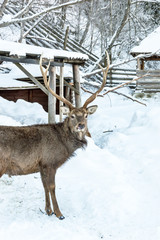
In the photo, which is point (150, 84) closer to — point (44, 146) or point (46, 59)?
point (46, 59)

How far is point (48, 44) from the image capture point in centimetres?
2291

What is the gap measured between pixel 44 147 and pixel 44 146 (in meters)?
0.02

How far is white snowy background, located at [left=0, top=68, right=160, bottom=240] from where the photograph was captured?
487cm

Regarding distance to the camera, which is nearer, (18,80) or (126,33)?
(18,80)

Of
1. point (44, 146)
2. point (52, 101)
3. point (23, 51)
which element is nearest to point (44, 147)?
point (44, 146)

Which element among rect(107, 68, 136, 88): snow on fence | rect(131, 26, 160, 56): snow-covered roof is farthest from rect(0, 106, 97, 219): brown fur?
rect(107, 68, 136, 88): snow on fence

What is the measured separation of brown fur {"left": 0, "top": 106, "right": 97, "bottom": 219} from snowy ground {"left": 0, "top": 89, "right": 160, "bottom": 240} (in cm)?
47

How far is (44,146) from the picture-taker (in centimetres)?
532

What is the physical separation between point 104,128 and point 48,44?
1136cm

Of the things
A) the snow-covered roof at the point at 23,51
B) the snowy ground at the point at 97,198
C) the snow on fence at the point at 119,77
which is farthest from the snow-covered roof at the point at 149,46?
the snow-covered roof at the point at 23,51

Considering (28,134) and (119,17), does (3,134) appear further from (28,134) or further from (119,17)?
(119,17)

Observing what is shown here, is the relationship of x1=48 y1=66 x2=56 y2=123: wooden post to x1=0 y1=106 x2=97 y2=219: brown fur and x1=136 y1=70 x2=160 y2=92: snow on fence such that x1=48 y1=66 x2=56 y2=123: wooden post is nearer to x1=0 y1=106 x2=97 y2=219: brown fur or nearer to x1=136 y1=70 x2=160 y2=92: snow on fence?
x1=0 y1=106 x2=97 y2=219: brown fur

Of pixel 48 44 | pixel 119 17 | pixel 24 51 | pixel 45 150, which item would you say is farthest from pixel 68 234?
pixel 119 17

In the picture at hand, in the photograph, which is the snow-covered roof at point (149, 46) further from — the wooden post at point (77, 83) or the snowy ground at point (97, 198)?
the snowy ground at point (97, 198)
